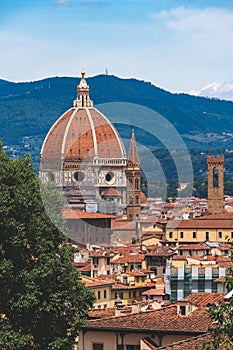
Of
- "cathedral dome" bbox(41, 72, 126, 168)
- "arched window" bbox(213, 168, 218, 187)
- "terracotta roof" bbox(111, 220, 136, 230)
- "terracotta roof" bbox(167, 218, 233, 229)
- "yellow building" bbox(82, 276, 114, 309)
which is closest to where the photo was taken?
"yellow building" bbox(82, 276, 114, 309)

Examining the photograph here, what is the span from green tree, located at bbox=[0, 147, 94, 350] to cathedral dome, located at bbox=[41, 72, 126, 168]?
402ft

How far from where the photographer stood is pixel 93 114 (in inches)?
6299

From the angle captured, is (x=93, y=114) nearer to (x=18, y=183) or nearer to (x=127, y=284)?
(x=127, y=284)

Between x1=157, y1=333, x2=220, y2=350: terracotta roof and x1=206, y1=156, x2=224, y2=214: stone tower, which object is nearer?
x1=157, y1=333, x2=220, y2=350: terracotta roof

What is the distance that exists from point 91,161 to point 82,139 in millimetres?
4067

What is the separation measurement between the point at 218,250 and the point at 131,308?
3554cm

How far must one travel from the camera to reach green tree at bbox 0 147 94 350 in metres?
27.3

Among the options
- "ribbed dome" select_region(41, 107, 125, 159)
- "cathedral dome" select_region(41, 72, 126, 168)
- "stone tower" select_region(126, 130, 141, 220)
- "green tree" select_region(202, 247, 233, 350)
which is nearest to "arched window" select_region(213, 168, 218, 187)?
"stone tower" select_region(126, 130, 141, 220)

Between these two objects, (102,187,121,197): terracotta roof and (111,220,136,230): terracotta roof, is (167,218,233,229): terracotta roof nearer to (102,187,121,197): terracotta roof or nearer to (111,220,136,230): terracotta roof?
→ (111,220,136,230): terracotta roof

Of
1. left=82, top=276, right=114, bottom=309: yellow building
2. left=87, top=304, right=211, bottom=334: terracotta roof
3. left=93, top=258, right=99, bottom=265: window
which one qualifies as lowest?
left=87, top=304, right=211, bottom=334: terracotta roof

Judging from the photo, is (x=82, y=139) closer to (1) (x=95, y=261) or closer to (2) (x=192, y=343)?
(1) (x=95, y=261)

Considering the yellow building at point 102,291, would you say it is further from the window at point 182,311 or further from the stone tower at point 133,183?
the stone tower at point 133,183

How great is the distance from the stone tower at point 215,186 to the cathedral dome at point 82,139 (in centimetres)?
2195

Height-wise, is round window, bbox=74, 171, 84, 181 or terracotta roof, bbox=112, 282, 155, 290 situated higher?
round window, bbox=74, 171, 84, 181
